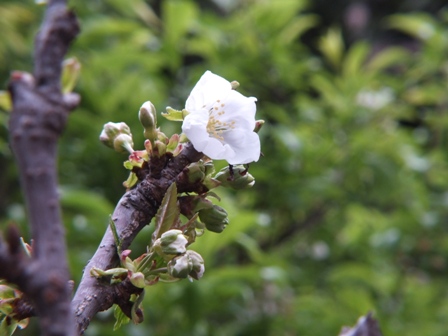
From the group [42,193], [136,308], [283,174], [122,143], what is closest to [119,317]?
[136,308]

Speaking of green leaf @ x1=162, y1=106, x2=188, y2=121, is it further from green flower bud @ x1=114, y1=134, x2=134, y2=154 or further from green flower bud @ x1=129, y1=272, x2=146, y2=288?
green flower bud @ x1=129, y1=272, x2=146, y2=288

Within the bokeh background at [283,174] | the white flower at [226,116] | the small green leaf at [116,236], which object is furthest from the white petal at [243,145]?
the bokeh background at [283,174]

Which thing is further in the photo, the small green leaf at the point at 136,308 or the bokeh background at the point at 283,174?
the bokeh background at the point at 283,174

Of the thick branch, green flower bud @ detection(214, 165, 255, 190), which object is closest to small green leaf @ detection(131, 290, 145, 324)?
the thick branch

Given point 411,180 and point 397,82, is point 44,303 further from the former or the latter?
point 397,82

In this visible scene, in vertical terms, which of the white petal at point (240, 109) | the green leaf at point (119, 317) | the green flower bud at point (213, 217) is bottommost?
the green leaf at point (119, 317)

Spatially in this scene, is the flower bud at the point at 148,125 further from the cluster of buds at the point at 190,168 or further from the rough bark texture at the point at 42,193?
the rough bark texture at the point at 42,193
